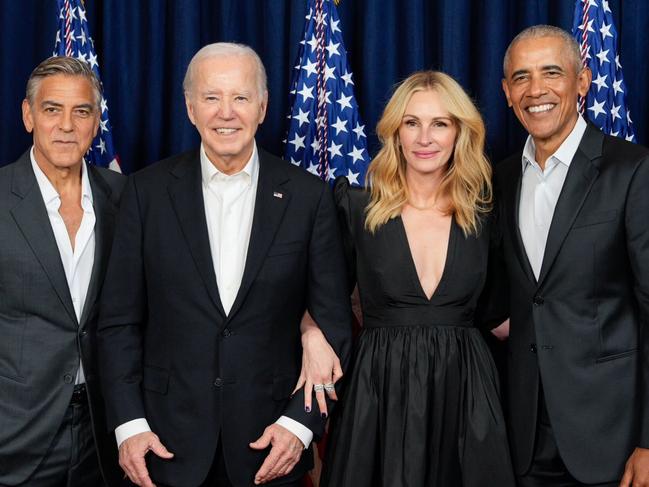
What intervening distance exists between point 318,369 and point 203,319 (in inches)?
13.3

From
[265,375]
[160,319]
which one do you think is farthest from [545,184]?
[160,319]

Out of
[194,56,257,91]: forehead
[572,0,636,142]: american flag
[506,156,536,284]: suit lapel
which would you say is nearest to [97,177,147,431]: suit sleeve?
[194,56,257,91]: forehead

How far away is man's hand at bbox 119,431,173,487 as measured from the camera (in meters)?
2.31

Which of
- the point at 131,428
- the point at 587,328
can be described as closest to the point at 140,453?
the point at 131,428

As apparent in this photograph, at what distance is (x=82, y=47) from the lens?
3.45m

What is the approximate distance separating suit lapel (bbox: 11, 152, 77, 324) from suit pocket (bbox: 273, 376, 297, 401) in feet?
2.01

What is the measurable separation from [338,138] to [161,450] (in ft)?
5.18

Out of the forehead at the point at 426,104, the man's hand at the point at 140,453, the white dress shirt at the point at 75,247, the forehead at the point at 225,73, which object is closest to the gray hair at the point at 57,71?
the white dress shirt at the point at 75,247

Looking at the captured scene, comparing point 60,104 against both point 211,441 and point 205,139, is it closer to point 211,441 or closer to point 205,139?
point 205,139

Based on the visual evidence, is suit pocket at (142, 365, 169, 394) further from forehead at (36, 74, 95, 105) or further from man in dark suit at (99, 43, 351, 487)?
forehead at (36, 74, 95, 105)

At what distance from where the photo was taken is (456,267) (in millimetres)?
2568

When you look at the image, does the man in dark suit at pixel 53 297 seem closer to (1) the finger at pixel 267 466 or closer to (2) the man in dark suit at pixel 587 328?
(1) the finger at pixel 267 466

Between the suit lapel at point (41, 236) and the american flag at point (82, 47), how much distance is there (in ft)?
2.96

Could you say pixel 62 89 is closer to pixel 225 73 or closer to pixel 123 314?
pixel 225 73
